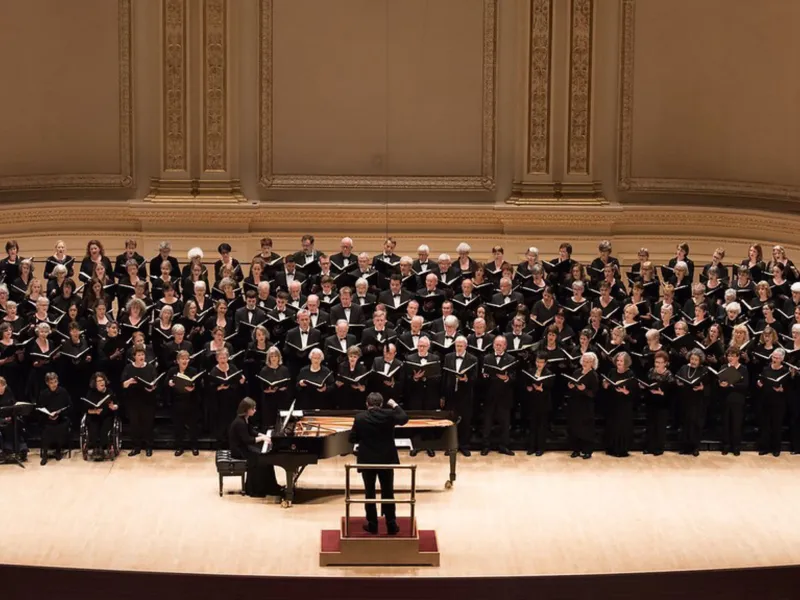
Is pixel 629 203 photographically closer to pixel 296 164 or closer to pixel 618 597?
pixel 296 164

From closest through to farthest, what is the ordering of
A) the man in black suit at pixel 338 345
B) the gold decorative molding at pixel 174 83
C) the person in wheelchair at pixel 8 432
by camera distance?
1. the person in wheelchair at pixel 8 432
2. the man in black suit at pixel 338 345
3. the gold decorative molding at pixel 174 83

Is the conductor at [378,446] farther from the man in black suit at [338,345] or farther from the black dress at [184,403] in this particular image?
the black dress at [184,403]

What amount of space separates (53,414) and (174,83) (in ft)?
16.6

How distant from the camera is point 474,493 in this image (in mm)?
11883

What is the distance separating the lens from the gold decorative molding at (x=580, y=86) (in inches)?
642

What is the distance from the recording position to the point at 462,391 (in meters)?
13.0

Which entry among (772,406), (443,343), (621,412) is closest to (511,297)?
(443,343)

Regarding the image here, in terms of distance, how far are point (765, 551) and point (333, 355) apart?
4.21m

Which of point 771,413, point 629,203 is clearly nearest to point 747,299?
point 771,413

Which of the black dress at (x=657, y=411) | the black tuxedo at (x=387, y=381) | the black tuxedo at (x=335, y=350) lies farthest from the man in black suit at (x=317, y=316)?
the black dress at (x=657, y=411)

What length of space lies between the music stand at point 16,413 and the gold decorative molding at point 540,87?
6.53 m

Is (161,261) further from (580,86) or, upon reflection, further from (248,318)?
(580,86)

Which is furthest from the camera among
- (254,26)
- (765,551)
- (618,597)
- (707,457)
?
(254,26)

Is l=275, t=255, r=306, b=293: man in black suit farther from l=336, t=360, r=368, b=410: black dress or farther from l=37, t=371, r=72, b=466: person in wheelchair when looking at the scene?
l=37, t=371, r=72, b=466: person in wheelchair
